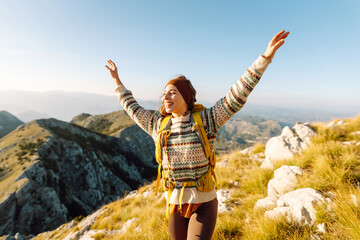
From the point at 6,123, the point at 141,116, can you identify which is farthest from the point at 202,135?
the point at 6,123

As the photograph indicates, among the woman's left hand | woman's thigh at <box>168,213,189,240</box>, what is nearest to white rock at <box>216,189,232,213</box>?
woman's thigh at <box>168,213,189,240</box>

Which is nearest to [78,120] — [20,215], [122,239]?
[20,215]

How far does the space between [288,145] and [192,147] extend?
21.2 feet

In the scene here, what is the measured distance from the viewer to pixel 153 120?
108 inches

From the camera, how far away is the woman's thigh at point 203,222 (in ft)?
6.78

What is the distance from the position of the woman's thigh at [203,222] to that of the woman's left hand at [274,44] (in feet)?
7.09

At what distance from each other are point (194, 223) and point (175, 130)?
1.32 metres

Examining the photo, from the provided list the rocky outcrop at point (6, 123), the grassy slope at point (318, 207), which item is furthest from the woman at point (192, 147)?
the rocky outcrop at point (6, 123)

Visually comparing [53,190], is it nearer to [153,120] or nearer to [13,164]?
[13,164]

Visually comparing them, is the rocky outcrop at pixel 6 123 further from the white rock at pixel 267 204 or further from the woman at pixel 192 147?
the white rock at pixel 267 204

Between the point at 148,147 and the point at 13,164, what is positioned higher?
the point at 13,164

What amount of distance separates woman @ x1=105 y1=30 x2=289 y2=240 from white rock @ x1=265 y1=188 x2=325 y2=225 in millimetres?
1746

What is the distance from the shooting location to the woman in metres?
2.00

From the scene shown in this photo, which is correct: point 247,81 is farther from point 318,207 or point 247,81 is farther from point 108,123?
point 108,123
